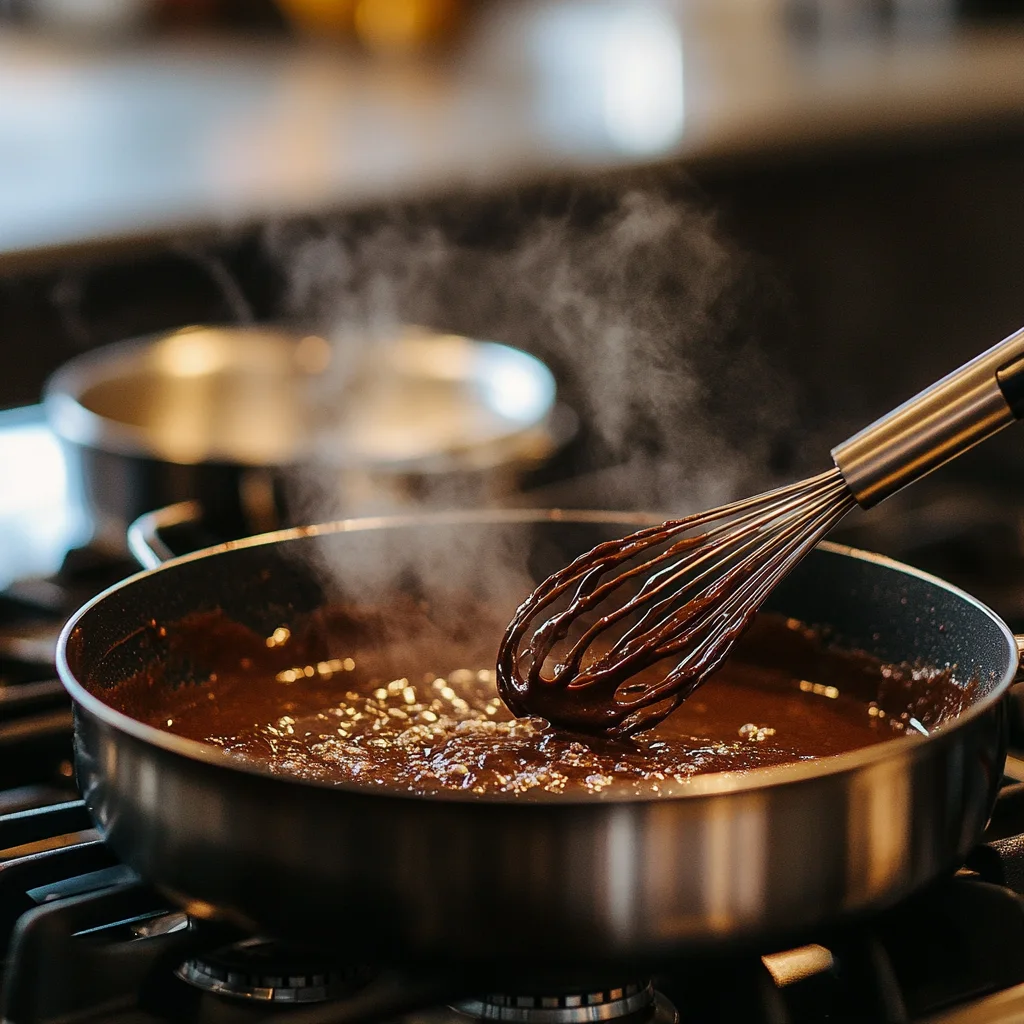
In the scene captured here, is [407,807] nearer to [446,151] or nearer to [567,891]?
[567,891]

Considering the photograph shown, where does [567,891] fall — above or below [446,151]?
below

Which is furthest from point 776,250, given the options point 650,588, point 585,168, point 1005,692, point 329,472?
point 1005,692

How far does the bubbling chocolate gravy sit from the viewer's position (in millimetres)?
768

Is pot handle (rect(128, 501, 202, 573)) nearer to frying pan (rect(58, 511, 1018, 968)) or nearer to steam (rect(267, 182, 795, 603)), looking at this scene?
frying pan (rect(58, 511, 1018, 968))

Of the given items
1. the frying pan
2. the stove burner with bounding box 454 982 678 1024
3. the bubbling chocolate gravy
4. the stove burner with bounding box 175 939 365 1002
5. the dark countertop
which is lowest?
the stove burner with bounding box 454 982 678 1024

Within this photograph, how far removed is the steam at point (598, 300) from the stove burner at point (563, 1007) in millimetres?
894

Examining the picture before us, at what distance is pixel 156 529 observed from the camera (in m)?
0.99

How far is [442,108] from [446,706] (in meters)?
1.72

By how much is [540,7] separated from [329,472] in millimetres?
2610

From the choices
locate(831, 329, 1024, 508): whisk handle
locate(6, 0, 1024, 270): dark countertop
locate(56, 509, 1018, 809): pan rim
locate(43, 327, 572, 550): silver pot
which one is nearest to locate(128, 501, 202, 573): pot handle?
locate(43, 327, 572, 550): silver pot

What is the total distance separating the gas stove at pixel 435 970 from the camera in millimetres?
596

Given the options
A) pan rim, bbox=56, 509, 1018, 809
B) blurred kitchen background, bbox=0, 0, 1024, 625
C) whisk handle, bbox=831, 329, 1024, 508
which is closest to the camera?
pan rim, bbox=56, 509, 1018, 809

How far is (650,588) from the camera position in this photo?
0.78 metres

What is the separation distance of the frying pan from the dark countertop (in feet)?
3.27
